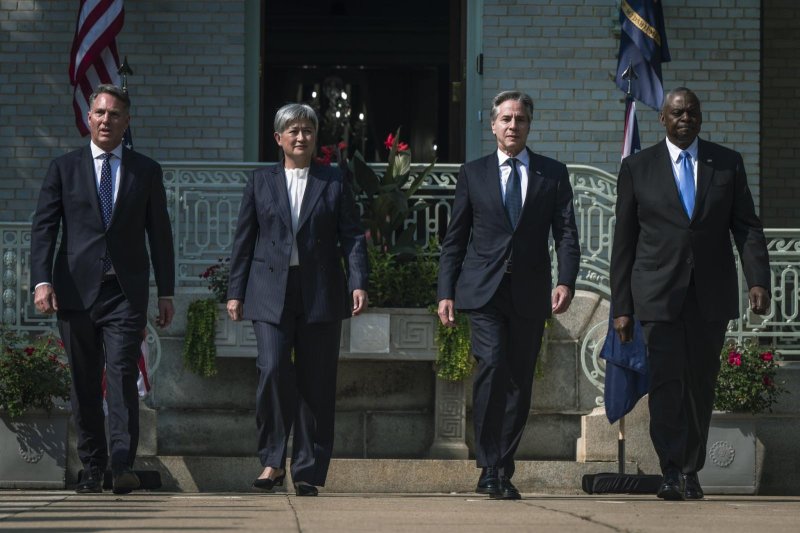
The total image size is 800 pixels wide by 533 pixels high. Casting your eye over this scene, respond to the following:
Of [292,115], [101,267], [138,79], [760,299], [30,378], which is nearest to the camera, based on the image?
[760,299]

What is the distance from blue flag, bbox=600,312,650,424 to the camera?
9438mm

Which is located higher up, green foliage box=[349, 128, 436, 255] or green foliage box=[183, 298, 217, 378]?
green foliage box=[349, 128, 436, 255]

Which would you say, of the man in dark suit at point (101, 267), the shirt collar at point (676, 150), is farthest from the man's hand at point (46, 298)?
the shirt collar at point (676, 150)

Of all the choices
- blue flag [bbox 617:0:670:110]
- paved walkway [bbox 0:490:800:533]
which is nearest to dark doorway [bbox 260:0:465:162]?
blue flag [bbox 617:0:670:110]

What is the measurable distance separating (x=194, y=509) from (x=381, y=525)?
113 cm

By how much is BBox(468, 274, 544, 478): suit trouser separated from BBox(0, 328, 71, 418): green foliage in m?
2.74

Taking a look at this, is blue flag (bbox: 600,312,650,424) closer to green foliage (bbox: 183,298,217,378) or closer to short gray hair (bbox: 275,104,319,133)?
short gray hair (bbox: 275,104,319,133)

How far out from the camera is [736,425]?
33.1 ft

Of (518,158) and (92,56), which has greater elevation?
(92,56)

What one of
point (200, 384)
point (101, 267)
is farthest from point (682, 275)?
point (200, 384)

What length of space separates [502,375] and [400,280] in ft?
7.97

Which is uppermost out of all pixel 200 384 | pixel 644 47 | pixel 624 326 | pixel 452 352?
pixel 644 47

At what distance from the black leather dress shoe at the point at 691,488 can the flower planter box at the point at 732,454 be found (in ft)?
7.02

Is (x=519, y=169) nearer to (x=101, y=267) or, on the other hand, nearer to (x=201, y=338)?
(x=101, y=267)
